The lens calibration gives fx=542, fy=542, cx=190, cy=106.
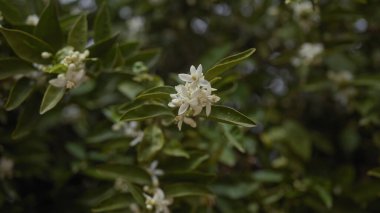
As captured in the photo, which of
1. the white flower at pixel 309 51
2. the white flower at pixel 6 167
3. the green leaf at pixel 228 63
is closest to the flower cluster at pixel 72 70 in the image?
the green leaf at pixel 228 63

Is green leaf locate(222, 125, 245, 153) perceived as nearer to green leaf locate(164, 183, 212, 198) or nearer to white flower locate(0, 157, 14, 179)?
green leaf locate(164, 183, 212, 198)

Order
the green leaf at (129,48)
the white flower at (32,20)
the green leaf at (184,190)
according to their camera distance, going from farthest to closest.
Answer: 1. the green leaf at (129,48)
2. the white flower at (32,20)
3. the green leaf at (184,190)

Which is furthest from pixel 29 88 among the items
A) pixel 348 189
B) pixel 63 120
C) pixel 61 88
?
pixel 348 189

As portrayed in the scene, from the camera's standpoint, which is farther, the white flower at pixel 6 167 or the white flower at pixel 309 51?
→ the white flower at pixel 309 51


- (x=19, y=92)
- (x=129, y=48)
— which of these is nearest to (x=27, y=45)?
(x=19, y=92)

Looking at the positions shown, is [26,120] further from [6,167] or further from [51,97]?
[6,167]

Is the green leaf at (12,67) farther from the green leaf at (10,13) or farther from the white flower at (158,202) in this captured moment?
the white flower at (158,202)

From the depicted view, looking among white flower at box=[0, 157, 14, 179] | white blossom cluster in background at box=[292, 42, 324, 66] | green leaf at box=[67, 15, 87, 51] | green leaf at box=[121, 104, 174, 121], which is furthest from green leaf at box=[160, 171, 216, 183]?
white blossom cluster in background at box=[292, 42, 324, 66]
